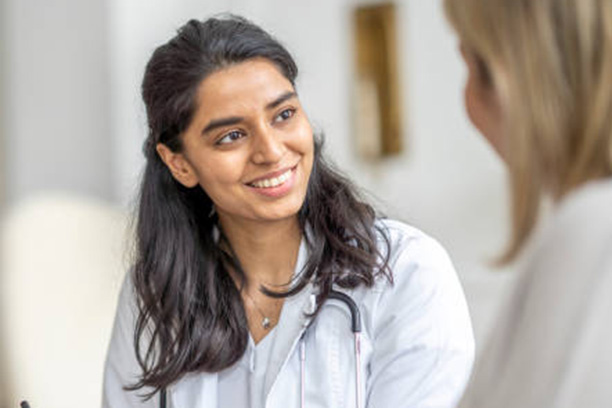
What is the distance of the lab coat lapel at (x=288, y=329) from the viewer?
5.36 ft

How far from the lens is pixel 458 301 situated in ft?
5.26

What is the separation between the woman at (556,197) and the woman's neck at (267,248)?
3.04 feet

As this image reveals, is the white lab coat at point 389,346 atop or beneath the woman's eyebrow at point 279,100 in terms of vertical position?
beneath

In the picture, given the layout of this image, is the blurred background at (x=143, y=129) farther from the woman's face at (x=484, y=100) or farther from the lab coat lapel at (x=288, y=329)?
the woman's face at (x=484, y=100)

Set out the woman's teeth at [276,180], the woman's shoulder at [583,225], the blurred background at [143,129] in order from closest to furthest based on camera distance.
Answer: the woman's shoulder at [583,225] → the woman's teeth at [276,180] → the blurred background at [143,129]

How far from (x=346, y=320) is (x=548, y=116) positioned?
2.85 ft

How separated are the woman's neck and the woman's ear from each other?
0.39 feet

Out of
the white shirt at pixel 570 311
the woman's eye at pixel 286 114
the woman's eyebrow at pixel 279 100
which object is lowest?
the white shirt at pixel 570 311

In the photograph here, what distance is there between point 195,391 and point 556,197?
3.33 ft

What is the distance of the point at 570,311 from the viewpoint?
31.9 inches

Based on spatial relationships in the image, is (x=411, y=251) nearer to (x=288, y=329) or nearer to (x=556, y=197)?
(x=288, y=329)

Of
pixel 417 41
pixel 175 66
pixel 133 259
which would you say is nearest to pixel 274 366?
pixel 133 259

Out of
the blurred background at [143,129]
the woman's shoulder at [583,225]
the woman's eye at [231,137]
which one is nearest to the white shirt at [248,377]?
the woman's eye at [231,137]

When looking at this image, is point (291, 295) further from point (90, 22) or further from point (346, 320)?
point (90, 22)
